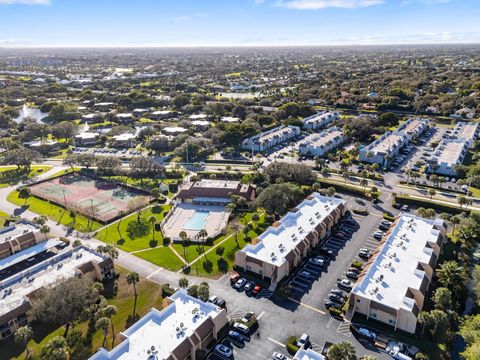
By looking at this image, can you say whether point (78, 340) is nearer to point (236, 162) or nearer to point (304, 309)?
point (304, 309)

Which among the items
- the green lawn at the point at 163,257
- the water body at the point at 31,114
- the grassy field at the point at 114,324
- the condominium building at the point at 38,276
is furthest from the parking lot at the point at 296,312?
the water body at the point at 31,114

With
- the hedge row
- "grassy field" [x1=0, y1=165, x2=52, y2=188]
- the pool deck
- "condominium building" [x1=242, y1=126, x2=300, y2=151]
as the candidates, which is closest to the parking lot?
the pool deck

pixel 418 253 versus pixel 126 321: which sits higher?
pixel 418 253

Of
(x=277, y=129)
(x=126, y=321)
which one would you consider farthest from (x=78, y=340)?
(x=277, y=129)

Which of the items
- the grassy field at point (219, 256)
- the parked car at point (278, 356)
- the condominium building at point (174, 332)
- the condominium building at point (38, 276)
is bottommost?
the grassy field at point (219, 256)

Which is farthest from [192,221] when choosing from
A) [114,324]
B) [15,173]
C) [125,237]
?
[15,173]

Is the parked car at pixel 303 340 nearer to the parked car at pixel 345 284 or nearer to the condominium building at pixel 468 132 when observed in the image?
the parked car at pixel 345 284

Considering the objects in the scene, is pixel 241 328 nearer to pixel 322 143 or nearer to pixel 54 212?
pixel 54 212

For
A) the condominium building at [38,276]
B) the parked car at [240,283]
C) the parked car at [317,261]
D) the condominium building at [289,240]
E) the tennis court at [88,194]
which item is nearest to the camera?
the condominium building at [38,276]
